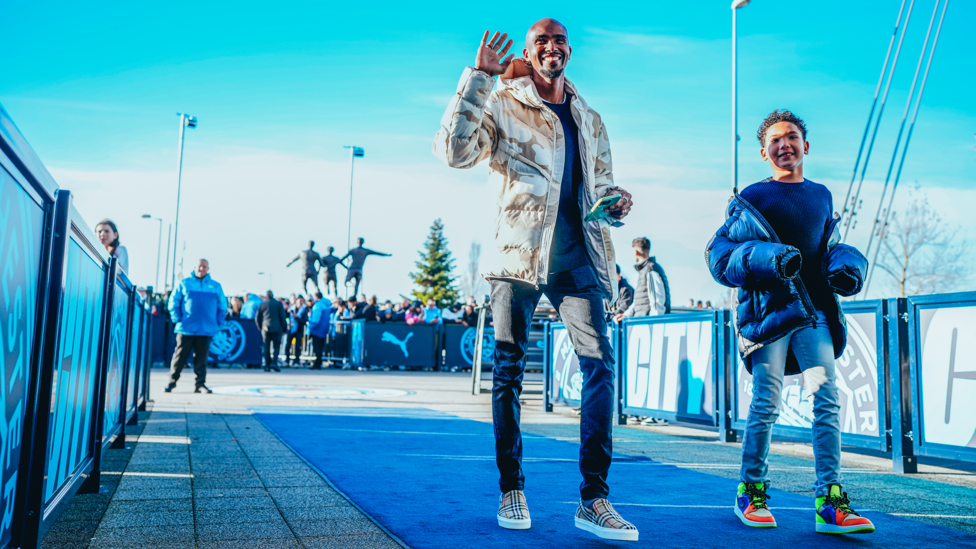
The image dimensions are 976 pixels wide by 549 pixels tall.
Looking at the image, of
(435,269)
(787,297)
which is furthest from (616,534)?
(435,269)

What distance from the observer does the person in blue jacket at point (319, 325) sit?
2038cm

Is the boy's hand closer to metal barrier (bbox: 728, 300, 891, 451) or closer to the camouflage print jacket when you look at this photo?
the camouflage print jacket

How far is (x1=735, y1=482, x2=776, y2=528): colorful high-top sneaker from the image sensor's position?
3221mm

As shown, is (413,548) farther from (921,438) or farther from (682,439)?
(682,439)

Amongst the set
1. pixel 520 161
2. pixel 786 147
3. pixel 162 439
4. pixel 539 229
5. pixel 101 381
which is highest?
pixel 786 147

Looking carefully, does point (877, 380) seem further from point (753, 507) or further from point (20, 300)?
point (20, 300)

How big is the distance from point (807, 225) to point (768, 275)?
0.44 metres

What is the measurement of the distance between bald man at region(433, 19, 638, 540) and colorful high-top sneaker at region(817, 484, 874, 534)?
926 millimetres

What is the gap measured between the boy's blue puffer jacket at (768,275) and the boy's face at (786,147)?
24 cm

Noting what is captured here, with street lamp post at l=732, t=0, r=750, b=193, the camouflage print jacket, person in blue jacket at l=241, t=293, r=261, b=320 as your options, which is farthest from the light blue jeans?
person in blue jacket at l=241, t=293, r=261, b=320

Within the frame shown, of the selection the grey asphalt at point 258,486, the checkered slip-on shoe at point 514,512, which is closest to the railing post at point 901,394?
the grey asphalt at point 258,486

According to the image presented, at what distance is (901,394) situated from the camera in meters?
5.04

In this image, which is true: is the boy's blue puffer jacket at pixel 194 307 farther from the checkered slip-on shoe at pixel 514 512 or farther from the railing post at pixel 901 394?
the railing post at pixel 901 394

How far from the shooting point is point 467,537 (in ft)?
9.57
